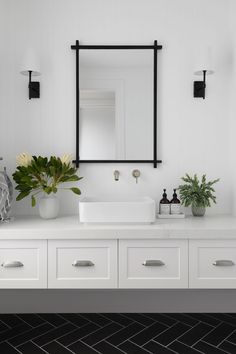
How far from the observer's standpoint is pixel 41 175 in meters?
2.36

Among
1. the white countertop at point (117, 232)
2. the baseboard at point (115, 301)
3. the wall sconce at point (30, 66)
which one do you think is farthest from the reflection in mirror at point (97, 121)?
the baseboard at point (115, 301)

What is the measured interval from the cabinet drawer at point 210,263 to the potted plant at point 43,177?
94 centimetres

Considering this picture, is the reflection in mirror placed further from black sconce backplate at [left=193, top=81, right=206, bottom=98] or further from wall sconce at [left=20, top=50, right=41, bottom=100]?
black sconce backplate at [left=193, top=81, right=206, bottom=98]

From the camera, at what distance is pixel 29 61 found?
242cm

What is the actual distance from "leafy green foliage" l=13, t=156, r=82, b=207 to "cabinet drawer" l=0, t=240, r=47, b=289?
390 mm

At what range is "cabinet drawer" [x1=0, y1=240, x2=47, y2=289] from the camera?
6.52 ft

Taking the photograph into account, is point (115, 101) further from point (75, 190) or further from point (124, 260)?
point (124, 260)

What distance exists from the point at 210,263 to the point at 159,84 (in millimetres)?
1431

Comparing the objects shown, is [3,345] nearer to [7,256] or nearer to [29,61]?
[7,256]

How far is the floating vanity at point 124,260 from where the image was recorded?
1986 millimetres

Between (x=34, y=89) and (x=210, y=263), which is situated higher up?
(x=34, y=89)

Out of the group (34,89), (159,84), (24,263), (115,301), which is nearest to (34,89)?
(34,89)

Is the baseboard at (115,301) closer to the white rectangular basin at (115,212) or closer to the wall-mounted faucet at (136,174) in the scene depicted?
the white rectangular basin at (115,212)

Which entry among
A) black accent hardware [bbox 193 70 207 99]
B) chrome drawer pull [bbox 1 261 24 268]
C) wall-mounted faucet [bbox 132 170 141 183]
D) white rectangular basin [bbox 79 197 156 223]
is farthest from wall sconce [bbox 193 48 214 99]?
chrome drawer pull [bbox 1 261 24 268]
